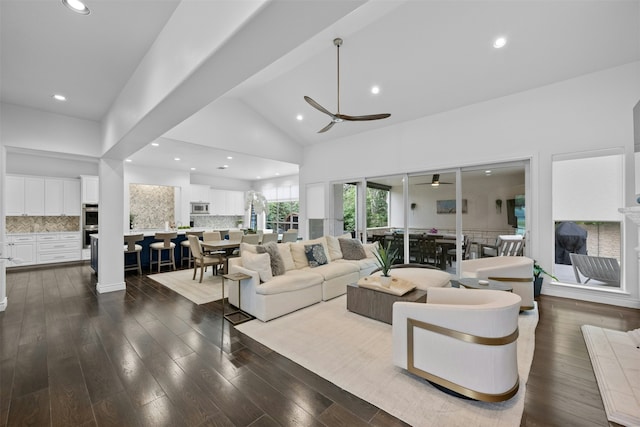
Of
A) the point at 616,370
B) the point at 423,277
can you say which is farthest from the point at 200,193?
the point at 616,370

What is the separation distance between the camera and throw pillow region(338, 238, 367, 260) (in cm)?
531

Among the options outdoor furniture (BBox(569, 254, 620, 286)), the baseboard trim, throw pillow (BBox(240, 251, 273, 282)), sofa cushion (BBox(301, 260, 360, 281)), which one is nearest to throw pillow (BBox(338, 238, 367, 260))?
sofa cushion (BBox(301, 260, 360, 281))

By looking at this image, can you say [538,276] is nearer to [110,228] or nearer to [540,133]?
[540,133]

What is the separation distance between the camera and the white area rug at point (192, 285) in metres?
4.50

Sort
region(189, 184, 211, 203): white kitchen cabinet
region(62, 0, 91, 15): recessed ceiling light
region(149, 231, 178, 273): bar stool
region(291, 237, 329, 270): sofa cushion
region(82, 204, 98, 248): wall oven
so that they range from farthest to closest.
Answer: region(189, 184, 211, 203): white kitchen cabinet < region(82, 204, 98, 248): wall oven < region(149, 231, 178, 273): bar stool < region(291, 237, 329, 270): sofa cushion < region(62, 0, 91, 15): recessed ceiling light

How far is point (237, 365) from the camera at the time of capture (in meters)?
2.44

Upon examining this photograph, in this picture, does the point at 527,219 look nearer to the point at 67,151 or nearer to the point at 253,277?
the point at 253,277

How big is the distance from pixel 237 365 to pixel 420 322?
1.71 m

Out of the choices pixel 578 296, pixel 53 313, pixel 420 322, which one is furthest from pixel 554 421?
pixel 53 313

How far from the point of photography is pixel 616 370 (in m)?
2.29

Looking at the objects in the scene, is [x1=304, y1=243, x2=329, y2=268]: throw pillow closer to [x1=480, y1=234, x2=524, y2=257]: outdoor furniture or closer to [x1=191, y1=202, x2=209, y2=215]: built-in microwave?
[x1=480, y1=234, x2=524, y2=257]: outdoor furniture

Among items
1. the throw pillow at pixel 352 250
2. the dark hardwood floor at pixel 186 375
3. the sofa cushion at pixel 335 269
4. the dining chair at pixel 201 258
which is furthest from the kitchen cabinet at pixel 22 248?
the throw pillow at pixel 352 250

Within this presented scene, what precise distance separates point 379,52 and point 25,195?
29.8 feet

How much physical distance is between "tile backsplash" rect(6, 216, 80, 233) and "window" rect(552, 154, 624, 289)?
11552 millimetres
